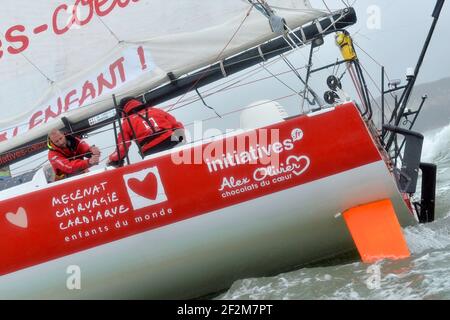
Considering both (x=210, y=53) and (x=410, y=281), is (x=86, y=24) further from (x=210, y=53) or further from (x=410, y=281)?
(x=410, y=281)

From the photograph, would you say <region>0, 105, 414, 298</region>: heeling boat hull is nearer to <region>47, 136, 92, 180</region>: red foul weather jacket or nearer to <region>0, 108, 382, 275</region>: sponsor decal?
<region>0, 108, 382, 275</region>: sponsor decal

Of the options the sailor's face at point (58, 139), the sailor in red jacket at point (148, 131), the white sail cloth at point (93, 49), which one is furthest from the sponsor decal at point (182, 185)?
the white sail cloth at point (93, 49)

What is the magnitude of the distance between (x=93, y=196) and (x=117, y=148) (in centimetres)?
36

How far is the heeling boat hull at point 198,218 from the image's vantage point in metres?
3.28

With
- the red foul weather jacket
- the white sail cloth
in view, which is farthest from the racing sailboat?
the white sail cloth

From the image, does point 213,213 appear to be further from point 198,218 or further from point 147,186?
point 147,186

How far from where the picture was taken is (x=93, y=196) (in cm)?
331

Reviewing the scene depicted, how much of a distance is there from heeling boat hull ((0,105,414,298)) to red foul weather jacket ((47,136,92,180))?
0.39 m

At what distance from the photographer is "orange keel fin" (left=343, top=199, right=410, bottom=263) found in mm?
3127

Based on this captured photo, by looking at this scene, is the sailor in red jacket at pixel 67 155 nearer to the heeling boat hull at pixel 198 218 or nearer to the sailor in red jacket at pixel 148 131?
the sailor in red jacket at pixel 148 131

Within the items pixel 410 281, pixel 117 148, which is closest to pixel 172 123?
pixel 117 148

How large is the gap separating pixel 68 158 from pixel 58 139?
142 mm

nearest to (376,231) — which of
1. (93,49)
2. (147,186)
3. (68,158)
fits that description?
(147,186)

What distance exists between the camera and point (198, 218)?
3.28m
